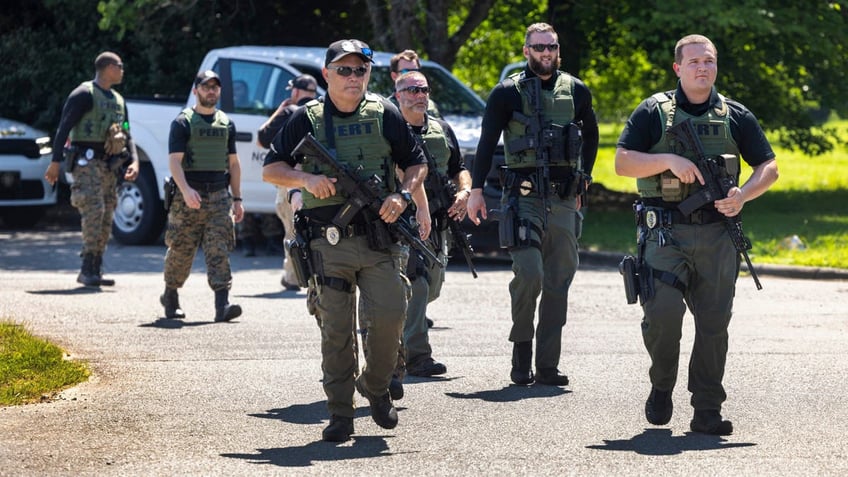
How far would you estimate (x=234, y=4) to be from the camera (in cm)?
2094

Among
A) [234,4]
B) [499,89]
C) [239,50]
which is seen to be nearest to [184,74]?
[234,4]

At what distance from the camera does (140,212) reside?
1639 centimetres

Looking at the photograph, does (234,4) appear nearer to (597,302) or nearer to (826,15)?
(826,15)

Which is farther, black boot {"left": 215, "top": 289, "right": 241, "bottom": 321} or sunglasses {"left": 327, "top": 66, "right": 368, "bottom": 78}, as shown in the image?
black boot {"left": 215, "top": 289, "right": 241, "bottom": 321}

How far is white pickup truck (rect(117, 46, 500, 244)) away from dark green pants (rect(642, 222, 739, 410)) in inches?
287

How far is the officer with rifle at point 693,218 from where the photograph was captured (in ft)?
22.6

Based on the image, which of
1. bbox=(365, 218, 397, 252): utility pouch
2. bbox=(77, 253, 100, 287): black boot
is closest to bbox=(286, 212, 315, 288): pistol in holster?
bbox=(365, 218, 397, 252): utility pouch

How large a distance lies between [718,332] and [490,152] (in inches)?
74.4

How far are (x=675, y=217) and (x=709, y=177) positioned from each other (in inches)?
10.6

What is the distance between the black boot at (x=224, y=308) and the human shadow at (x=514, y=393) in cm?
314

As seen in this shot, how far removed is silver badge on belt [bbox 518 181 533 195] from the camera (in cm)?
825

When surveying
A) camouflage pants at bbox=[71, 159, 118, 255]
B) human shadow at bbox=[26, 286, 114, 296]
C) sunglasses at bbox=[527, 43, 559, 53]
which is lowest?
human shadow at bbox=[26, 286, 114, 296]

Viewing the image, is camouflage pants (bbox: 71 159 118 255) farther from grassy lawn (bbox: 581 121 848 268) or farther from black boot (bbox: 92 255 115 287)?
grassy lawn (bbox: 581 121 848 268)

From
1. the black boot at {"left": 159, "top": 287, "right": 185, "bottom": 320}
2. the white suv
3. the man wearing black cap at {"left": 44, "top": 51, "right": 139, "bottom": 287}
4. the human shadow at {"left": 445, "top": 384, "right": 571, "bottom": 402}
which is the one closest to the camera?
the human shadow at {"left": 445, "top": 384, "right": 571, "bottom": 402}
